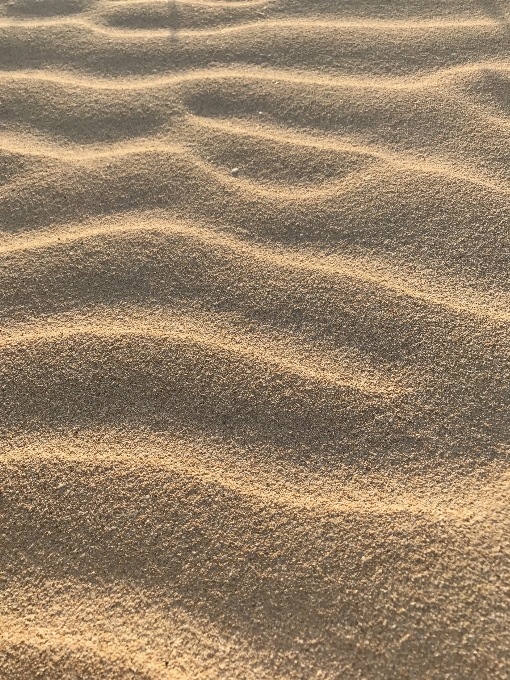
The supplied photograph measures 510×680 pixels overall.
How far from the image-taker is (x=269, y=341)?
3.76 ft

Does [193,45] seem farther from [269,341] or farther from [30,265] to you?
[269,341]

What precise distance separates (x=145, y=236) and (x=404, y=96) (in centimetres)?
74

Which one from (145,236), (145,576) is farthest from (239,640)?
(145,236)

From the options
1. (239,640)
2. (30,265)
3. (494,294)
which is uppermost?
(494,294)

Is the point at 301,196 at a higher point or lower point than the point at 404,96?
lower

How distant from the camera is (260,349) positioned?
Answer: 1133 mm

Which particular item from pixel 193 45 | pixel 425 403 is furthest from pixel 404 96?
pixel 425 403

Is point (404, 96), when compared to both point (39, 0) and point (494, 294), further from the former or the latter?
point (39, 0)

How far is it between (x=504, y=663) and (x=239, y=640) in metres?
0.33

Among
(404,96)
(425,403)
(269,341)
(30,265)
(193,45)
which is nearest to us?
(425,403)

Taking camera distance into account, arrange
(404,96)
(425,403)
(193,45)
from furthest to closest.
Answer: (193,45) → (404,96) → (425,403)

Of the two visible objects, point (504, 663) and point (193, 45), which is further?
point (193, 45)

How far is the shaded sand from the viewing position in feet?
2.81

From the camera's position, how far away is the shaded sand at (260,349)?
86cm
